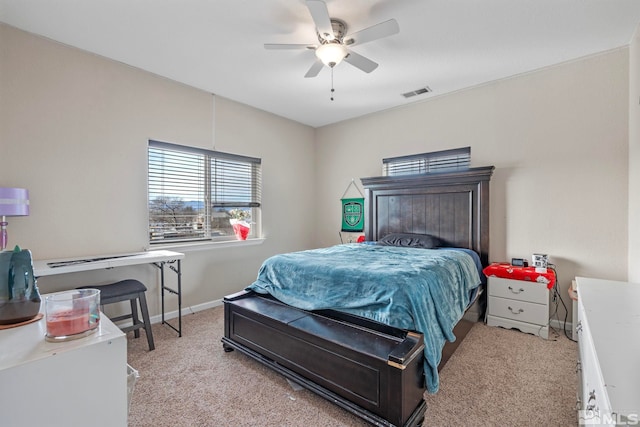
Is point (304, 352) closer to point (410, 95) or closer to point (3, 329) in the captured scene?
point (3, 329)

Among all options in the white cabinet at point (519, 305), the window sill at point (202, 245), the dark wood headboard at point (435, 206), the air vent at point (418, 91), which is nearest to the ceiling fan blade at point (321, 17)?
the air vent at point (418, 91)

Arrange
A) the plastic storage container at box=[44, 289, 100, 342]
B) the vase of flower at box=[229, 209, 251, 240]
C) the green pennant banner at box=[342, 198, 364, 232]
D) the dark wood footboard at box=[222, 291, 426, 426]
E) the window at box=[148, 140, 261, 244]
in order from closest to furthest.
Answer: the plastic storage container at box=[44, 289, 100, 342]
the dark wood footboard at box=[222, 291, 426, 426]
the window at box=[148, 140, 261, 244]
the vase of flower at box=[229, 209, 251, 240]
the green pennant banner at box=[342, 198, 364, 232]

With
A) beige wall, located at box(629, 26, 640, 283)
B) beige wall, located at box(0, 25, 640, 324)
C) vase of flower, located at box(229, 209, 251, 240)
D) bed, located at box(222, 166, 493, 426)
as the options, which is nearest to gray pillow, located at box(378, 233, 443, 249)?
bed, located at box(222, 166, 493, 426)

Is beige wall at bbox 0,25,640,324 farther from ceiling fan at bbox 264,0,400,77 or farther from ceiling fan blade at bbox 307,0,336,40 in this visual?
ceiling fan blade at bbox 307,0,336,40

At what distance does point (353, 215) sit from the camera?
4.64m

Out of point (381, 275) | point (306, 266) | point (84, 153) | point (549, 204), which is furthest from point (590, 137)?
point (84, 153)

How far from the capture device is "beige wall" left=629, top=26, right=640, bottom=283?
93.7 inches

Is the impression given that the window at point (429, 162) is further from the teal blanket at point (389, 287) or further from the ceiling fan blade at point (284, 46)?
the ceiling fan blade at point (284, 46)

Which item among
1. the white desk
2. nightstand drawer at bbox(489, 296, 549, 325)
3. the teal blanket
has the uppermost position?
the white desk

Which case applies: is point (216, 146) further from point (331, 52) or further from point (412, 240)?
point (412, 240)

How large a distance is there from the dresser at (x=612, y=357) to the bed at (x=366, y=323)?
759 mm

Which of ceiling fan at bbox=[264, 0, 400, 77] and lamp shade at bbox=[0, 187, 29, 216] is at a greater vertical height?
ceiling fan at bbox=[264, 0, 400, 77]

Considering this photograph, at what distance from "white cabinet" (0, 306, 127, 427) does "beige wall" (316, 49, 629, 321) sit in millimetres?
3613

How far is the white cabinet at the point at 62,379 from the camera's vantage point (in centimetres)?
87
